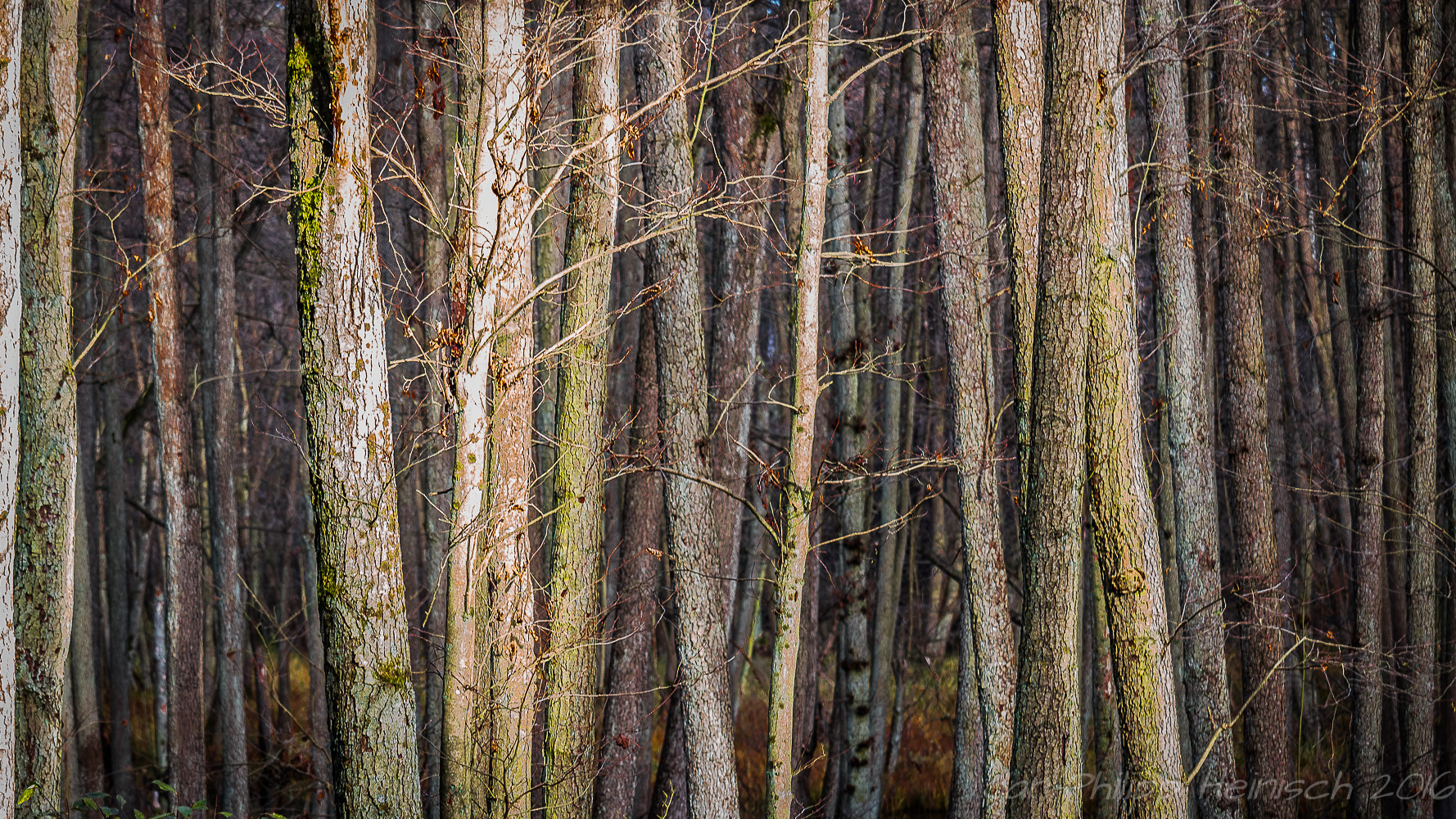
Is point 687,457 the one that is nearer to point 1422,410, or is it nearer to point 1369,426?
point 1369,426

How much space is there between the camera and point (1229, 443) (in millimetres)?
9242

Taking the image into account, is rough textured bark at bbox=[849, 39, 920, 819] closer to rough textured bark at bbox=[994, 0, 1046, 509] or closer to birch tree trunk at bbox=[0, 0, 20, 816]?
rough textured bark at bbox=[994, 0, 1046, 509]

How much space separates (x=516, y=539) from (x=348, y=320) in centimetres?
164

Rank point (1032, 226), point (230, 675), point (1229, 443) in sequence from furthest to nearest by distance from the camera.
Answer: point (230, 675), point (1229, 443), point (1032, 226)

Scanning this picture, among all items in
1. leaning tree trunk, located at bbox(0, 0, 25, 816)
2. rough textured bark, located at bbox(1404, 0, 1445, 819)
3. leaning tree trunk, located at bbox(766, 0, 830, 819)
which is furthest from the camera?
rough textured bark, located at bbox(1404, 0, 1445, 819)

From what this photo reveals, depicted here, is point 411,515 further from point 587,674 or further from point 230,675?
point 587,674

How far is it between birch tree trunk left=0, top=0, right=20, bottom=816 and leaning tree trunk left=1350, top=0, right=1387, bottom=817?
397 inches

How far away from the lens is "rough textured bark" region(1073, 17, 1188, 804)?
536 centimetres

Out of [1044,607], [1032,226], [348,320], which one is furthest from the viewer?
[1032,226]

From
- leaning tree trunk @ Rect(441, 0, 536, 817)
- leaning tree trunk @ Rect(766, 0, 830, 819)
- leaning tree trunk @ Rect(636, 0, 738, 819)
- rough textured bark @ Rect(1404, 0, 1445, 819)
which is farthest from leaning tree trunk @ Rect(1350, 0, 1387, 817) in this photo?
leaning tree trunk @ Rect(441, 0, 536, 817)

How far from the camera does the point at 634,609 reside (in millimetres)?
8695

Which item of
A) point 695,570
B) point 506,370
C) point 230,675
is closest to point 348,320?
point 506,370

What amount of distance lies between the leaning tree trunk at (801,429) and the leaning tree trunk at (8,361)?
4.11 meters

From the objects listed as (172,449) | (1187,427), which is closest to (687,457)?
(1187,427)
